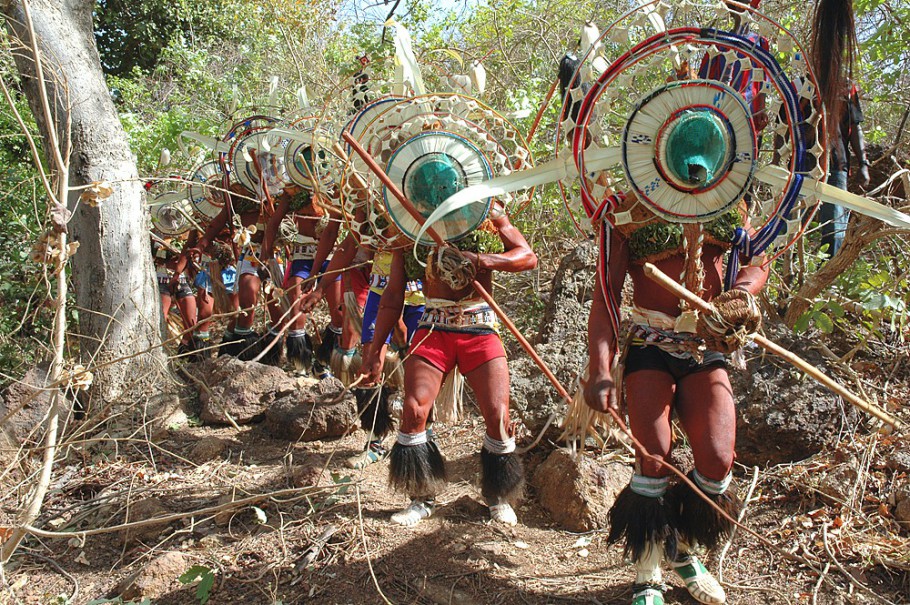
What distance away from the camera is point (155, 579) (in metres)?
3.53

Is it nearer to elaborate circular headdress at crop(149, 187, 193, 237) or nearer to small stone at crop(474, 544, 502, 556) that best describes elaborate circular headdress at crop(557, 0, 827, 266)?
small stone at crop(474, 544, 502, 556)

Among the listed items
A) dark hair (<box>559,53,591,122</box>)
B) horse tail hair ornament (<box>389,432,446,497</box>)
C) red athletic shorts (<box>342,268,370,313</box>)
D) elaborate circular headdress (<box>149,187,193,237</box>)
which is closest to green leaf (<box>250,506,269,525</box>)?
horse tail hair ornament (<box>389,432,446,497</box>)

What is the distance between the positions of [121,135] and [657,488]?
4.59 meters

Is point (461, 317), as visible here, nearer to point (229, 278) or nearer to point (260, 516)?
point (260, 516)

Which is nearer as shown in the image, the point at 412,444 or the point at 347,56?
the point at 412,444

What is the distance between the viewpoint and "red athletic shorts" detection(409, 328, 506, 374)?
3.77 m

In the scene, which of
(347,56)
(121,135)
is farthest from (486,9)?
(121,135)

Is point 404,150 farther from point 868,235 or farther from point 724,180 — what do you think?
point 868,235

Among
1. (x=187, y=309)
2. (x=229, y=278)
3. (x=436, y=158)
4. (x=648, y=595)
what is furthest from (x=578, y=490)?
(x=187, y=309)

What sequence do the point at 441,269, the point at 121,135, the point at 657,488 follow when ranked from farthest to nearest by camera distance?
1. the point at 121,135
2. the point at 441,269
3. the point at 657,488

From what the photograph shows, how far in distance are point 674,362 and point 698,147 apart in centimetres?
88

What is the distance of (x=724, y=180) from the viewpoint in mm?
2803

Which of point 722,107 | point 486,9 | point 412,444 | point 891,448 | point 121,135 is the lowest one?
point 891,448

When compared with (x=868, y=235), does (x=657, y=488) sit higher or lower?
lower
